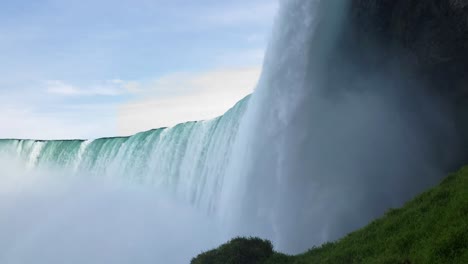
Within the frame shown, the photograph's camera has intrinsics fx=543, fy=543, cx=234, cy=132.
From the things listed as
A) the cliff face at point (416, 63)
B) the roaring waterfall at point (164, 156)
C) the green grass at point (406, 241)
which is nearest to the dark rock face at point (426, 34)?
the cliff face at point (416, 63)

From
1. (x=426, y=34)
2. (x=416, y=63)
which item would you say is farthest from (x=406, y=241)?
(x=426, y=34)

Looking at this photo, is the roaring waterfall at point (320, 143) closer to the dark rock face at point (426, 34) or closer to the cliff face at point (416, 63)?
the cliff face at point (416, 63)

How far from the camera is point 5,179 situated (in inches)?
2172

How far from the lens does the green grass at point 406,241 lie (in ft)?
36.1

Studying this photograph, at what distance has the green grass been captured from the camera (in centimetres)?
1099

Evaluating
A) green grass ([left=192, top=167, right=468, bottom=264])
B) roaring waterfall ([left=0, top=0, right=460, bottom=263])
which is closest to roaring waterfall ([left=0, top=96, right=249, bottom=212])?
roaring waterfall ([left=0, top=0, right=460, bottom=263])

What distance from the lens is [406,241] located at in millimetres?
12203

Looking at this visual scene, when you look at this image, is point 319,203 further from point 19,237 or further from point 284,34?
point 19,237

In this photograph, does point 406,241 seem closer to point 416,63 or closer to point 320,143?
point 416,63

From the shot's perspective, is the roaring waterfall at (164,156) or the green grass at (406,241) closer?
the green grass at (406,241)

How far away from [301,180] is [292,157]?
37.8 inches

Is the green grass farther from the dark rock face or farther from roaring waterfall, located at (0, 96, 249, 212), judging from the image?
roaring waterfall, located at (0, 96, 249, 212)

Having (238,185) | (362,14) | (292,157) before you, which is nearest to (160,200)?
(238,185)

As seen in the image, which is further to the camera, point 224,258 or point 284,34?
point 284,34
